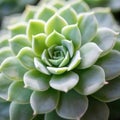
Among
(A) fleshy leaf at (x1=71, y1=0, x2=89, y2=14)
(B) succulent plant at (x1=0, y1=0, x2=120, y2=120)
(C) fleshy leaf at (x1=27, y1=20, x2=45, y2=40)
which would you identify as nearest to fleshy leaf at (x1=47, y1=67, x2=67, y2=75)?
(B) succulent plant at (x1=0, y1=0, x2=120, y2=120)

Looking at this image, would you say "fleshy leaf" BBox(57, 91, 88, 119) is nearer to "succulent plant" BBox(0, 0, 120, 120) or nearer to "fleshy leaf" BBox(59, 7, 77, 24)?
"succulent plant" BBox(0, 0, 120, 120)

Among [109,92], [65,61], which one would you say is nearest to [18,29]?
[65,61]

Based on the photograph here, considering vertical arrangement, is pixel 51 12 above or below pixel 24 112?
above

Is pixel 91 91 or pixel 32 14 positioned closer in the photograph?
pixel 91 91

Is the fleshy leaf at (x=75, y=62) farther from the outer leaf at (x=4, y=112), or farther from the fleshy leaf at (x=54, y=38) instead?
the outer leaf at (x=4, y=112)

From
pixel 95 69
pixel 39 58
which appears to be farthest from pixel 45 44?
pixel 95 69

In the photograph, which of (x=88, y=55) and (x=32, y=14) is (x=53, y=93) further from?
(x=32, y=14)
